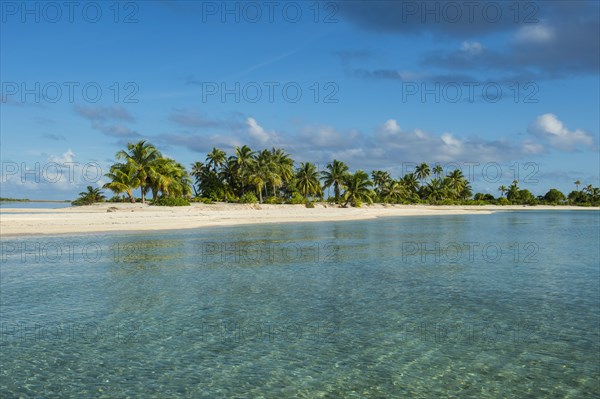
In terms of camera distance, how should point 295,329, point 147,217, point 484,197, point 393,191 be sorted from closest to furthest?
point 295,329, point 147,217, point 393,191, point 484,197

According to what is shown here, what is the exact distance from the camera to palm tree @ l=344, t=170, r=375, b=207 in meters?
92.3

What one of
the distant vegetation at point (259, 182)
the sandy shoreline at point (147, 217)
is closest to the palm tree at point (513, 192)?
the distant vegetation at point (259, 182)

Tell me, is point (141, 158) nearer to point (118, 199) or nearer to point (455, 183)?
Result: point (118, 199)

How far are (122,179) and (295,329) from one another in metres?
64.5

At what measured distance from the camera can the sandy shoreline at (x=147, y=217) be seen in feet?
138

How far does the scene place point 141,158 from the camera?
71.2 meters

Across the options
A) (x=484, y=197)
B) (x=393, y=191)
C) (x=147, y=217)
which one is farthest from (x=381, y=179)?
(x=147, y=217)

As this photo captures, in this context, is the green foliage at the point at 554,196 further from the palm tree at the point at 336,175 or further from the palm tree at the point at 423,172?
the palm tree at the point at 336,175

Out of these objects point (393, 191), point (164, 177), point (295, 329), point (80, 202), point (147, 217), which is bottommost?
point (295, 329)

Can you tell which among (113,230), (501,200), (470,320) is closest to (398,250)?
(470,320)

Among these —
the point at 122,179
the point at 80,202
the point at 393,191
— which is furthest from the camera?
the point at 393,191

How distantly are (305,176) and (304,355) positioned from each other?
294 feet

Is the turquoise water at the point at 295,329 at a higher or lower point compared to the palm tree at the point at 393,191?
lower

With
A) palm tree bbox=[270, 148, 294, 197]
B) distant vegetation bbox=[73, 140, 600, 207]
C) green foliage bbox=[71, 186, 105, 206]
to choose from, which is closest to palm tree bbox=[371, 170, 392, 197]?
distant vegetation bbox=[73, 140, 600, 207]
